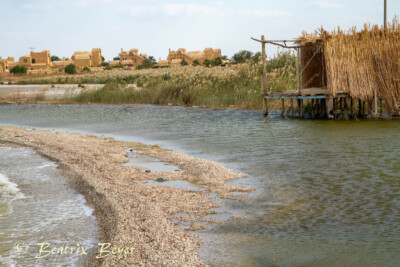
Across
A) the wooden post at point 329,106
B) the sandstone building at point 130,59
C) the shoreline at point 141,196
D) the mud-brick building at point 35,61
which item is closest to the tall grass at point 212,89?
the wooden post at point 329,106

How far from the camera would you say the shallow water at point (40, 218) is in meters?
5.36

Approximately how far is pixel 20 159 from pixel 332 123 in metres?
10.8

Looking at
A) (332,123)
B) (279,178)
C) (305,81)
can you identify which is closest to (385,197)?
(279,178)

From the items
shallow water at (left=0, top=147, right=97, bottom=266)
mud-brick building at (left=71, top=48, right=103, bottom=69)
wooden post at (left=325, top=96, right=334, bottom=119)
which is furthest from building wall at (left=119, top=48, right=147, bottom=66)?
shallow water at (left=0, top=147, right=97, bottom=266)

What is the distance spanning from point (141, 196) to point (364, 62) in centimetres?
1285

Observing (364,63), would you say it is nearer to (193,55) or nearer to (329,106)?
(329,106)

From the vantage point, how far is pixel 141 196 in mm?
7637

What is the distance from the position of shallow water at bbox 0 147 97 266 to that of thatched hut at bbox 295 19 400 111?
11456 millimetres

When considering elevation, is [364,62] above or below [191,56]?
below

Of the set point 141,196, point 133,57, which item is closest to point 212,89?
point 141,196

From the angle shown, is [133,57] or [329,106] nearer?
[329,106]

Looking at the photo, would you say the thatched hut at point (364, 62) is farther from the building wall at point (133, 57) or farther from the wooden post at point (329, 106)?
the building wall at point (133, 57)

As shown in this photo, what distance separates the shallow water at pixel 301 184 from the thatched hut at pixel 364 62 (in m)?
1.34

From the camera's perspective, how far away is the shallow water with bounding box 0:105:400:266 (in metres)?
5.48
